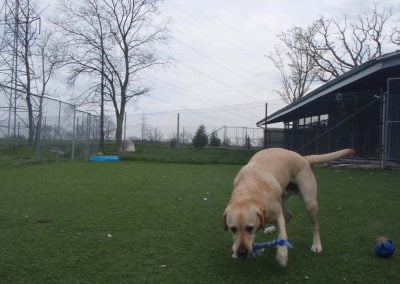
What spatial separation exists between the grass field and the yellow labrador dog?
26 cm

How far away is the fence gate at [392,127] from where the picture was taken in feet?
40.0

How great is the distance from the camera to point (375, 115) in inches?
607

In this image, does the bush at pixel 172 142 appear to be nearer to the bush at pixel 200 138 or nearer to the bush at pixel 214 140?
the bush at pixel 200 138

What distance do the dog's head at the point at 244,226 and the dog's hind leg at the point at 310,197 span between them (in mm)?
931

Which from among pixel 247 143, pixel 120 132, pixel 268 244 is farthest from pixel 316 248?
pixel 247 143

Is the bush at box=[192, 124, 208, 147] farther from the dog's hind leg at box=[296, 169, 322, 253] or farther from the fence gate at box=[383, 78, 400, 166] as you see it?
the dog's hind leg at box=[296, 169, 322, 253]

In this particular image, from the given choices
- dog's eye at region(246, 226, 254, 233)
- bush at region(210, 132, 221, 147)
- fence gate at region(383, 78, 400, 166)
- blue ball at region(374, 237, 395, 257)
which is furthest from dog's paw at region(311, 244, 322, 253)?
bush at region(210, 132, 221, 147)

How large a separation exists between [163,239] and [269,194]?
1.19m

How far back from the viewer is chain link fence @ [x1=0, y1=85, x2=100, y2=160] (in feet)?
41.6

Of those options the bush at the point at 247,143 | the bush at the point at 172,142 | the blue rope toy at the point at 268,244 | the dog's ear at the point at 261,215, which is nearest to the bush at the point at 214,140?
the bush at the point at 247,143

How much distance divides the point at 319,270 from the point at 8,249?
2.58m

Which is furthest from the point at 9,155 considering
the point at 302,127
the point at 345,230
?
the point at 302,127

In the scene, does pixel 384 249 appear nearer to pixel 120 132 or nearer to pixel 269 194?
pixel 269 194

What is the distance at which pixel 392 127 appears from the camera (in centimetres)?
1239
